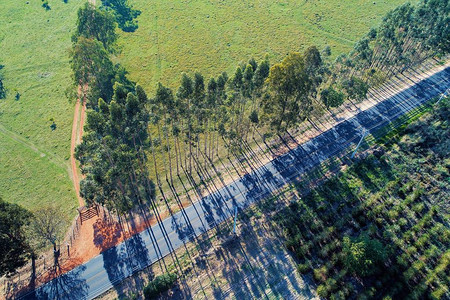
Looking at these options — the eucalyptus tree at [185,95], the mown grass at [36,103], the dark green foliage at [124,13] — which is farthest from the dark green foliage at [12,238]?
the dark green foliage at [124,13]

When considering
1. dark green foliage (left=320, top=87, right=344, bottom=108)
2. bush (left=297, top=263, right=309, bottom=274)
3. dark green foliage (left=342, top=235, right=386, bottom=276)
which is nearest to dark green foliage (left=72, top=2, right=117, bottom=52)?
dark green foliage (left=320, top=87, right=344, bottom=108)

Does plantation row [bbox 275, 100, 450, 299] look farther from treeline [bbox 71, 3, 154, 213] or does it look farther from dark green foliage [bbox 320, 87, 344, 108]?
treeline [bbox 71, 3, 154, 213]

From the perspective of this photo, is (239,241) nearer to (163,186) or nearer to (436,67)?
(163,186)

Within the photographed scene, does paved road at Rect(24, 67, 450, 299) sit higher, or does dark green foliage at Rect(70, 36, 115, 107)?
dark green foliage at Rect(70, 36, 115, 107)

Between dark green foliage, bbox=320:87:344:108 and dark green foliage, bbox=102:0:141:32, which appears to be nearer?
dark green foliage, bbox=320:87:344:108

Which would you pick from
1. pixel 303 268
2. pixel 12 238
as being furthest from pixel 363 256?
pixel 12 238

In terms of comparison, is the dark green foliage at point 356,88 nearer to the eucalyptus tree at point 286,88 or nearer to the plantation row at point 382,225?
the plantation row at point 382,225
